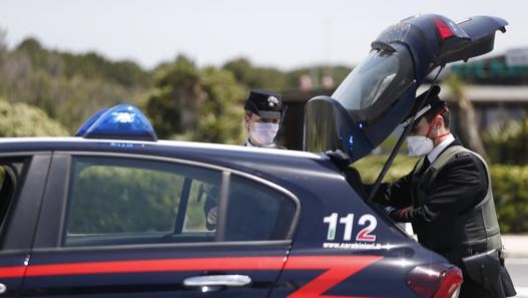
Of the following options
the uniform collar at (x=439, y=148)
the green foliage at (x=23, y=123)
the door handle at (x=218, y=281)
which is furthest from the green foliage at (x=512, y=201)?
the door handle at (x=218, y=281)

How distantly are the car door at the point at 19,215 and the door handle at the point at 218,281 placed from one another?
2.10 ft

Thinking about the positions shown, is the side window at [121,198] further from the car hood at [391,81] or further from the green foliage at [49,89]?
the green foliage at [49,89]

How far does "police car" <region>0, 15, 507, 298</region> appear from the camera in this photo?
3721mm

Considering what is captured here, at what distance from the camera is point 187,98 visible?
2366 centimetres

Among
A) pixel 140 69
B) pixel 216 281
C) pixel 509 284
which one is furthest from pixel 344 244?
pixel 140 69

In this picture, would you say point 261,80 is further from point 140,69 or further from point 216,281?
point 216,281

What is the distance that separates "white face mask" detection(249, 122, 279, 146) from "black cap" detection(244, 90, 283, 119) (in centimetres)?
6

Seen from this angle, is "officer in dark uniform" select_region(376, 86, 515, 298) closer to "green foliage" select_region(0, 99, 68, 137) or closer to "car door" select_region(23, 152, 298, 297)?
"car door" select_region(23, 152, 298, 297)

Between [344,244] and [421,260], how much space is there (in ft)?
1.05

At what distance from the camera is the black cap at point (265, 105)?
21.1ft

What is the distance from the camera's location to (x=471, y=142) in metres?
23.2

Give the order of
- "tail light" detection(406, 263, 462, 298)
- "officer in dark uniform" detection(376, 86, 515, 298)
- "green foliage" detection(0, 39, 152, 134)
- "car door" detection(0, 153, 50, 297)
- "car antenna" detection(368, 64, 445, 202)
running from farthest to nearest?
"green foliage" detection(0, 39, 152, 134)
"officer in dark uniform" detection(376, 86, 515, 298)
"car antenna" detection(368, 64, 445, 202)
"tail light" detection(406, 263, 462, 298)
"car door" detection(0, 153, 50, 297)

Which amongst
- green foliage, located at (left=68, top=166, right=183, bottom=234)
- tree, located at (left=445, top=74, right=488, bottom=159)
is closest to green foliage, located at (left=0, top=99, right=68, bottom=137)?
tree, located at (left=445, top=74, right=488, bottom=159)

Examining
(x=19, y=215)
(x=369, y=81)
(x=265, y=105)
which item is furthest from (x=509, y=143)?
(x=19, y=215)
